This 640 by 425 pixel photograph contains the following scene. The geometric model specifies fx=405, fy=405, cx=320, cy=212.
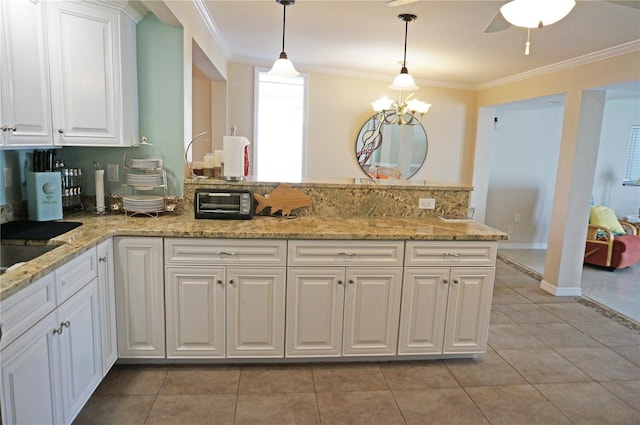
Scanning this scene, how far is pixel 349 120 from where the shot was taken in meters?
5.36

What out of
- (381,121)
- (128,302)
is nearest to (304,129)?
(381,121)

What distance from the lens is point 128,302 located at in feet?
8.00

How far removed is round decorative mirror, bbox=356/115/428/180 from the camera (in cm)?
545

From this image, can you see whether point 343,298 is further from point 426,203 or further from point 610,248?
point 610,248

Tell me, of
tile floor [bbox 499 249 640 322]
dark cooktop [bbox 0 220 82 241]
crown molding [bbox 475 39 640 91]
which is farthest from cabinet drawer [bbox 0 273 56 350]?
tile floor [bbox 499 249 640 322]

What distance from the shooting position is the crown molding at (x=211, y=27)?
3.09 m

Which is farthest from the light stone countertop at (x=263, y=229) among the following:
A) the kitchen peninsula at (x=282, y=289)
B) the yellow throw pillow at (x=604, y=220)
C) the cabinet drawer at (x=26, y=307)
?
the yellow throw pillow at (x=604, y=220)

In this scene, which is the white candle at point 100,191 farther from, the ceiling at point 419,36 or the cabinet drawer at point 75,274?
the ceiling at point 419,36

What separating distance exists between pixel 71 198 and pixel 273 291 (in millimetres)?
1537

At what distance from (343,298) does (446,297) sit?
682 mm

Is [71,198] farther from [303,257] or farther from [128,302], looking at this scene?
[303,257]

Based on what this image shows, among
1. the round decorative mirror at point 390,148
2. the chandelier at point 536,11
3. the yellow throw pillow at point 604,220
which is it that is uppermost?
the chandelier at point 536,11

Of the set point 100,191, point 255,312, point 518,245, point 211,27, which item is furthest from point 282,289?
point 518,245

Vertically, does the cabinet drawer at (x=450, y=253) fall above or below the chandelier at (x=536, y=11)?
below
